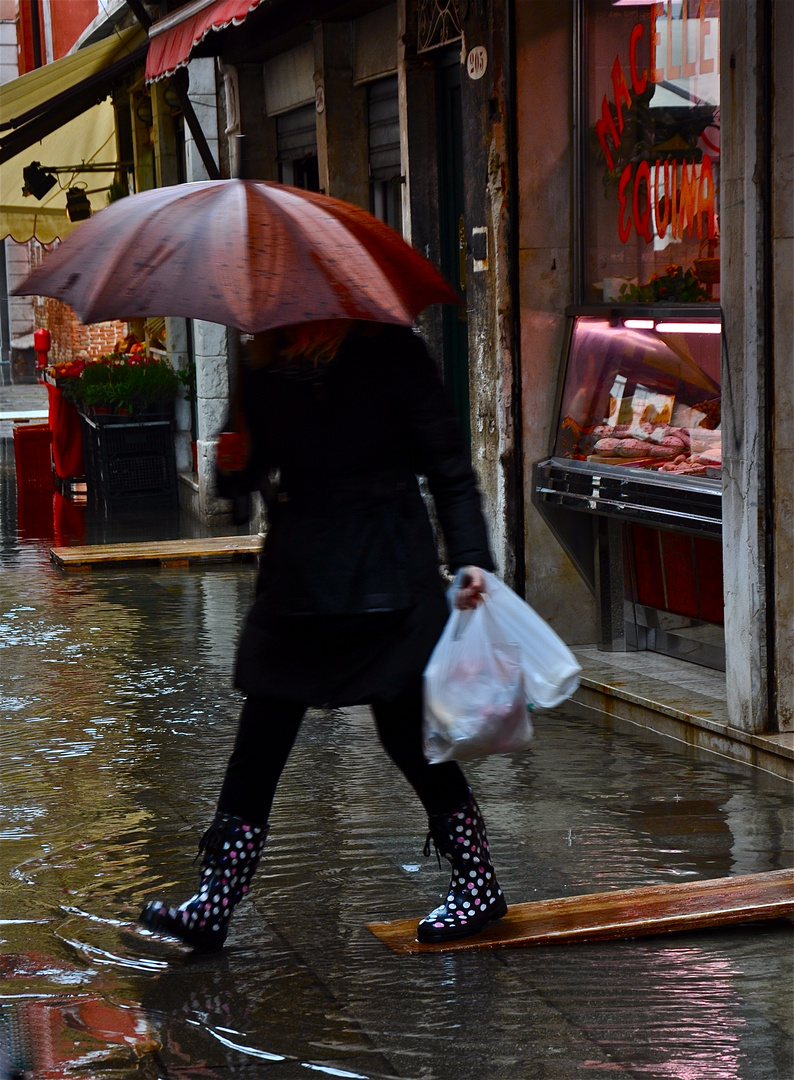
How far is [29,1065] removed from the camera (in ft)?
10.5

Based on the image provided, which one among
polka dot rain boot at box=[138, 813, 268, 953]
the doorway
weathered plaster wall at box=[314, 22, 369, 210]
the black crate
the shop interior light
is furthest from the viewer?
the black crate

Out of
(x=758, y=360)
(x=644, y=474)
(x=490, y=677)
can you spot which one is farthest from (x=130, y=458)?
(x=490, y=677)

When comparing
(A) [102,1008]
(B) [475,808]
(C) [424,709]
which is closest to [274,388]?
(C) [424,709]

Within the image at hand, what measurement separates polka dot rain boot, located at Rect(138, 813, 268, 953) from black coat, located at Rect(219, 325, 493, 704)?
368mm

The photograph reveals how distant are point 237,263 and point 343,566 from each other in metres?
0.75

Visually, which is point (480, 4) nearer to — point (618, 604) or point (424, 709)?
point (618, 604)

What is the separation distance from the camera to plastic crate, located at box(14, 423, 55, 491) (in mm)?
15703

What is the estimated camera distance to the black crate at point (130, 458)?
13.5 meters

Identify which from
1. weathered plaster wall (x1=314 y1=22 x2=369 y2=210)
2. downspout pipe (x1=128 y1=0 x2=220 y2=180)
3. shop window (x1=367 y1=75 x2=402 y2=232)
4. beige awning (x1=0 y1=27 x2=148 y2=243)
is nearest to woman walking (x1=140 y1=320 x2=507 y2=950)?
shop window (x1=367 y1=75 x2=402 y2=232)

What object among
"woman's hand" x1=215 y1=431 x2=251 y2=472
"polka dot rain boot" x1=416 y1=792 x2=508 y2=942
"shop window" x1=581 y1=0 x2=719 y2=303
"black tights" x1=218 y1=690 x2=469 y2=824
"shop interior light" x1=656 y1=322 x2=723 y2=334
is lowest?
"polka dot rain boot" x1=416 y1=792 x2=508 y2=942

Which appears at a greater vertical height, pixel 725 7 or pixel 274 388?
pixel 725 7

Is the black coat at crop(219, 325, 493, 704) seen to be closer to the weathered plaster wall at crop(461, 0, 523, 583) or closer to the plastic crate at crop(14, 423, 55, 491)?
the weathered plaster wall at crop(461, 0, 523, 583)

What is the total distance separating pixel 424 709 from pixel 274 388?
86cm

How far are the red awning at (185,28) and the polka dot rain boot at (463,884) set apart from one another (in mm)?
5887
